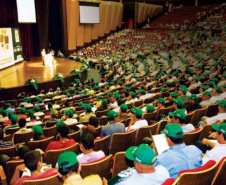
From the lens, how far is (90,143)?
294cm

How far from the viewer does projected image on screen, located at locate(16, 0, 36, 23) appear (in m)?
16.6

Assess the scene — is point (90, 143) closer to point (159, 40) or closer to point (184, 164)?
point (184, 164)

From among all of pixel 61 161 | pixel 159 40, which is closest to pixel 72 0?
pixel 159 40

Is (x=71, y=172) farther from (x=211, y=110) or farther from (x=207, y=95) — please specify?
(x=207, y=95)

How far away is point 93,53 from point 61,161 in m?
21.2

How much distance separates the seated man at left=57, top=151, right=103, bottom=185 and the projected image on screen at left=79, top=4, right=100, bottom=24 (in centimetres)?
2304

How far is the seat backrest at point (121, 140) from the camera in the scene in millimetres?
3768

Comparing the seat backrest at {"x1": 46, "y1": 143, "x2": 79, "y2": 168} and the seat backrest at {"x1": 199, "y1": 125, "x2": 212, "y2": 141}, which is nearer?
the seat backrest at {"x1": 46, "y1": 143, "x2": 79, "y2": 168}

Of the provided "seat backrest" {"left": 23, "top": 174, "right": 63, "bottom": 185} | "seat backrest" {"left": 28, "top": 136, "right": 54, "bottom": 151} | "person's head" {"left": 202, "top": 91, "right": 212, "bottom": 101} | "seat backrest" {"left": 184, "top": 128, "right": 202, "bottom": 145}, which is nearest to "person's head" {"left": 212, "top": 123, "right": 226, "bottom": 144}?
"seat backrest" {"left": 184, "top": 128, "right": 202, "bottom": 145}

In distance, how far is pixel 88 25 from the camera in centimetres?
2517

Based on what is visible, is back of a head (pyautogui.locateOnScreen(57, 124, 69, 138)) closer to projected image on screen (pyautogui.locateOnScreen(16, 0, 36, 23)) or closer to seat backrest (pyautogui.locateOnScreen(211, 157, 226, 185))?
seat backrest (pyautogui.locateOnScreen(211, 157, 226, 185))

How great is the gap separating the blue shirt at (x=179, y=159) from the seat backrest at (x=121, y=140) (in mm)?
1145

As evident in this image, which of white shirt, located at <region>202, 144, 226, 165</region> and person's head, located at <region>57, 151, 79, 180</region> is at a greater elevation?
person's head, located at <region>57, 151, 79, 180</region>

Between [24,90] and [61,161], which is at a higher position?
[61,161]
